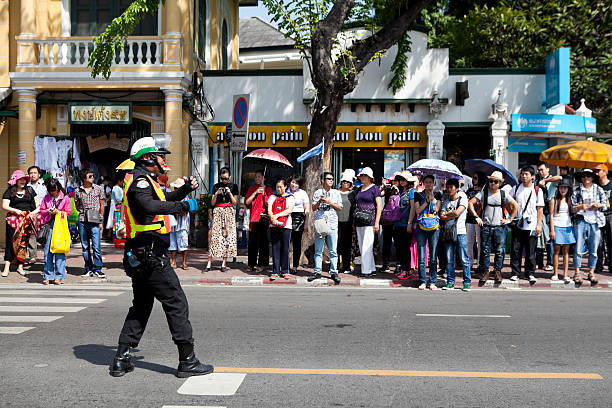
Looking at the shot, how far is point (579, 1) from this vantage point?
2198cm

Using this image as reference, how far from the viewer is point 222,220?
1321cm

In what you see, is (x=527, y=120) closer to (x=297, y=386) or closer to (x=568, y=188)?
(x=568, y=188)

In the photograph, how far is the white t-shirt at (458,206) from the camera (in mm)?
11617

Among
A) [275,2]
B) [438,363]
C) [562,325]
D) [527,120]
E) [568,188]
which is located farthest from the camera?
[527,120]

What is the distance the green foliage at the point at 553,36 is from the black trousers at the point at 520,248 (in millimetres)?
11195

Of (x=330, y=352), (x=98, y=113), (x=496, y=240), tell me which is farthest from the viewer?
(x=98, y=113)

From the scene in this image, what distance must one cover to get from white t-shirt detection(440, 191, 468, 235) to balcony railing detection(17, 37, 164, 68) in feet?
31.6

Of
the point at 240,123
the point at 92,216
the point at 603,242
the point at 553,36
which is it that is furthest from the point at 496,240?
the point at 553,36

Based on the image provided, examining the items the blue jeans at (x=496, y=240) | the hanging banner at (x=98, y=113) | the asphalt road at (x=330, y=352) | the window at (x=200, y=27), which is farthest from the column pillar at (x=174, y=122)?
the blue jeans at (x=496, y=240)

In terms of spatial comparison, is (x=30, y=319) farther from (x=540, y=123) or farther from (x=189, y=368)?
(x=540, y=123)

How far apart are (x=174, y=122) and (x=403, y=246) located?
8.17 meters

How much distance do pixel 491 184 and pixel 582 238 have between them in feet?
6.88

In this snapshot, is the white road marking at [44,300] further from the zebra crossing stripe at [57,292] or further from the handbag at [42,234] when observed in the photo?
the handbag at [42,234]

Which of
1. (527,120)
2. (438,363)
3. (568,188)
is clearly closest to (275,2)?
(568,188)
